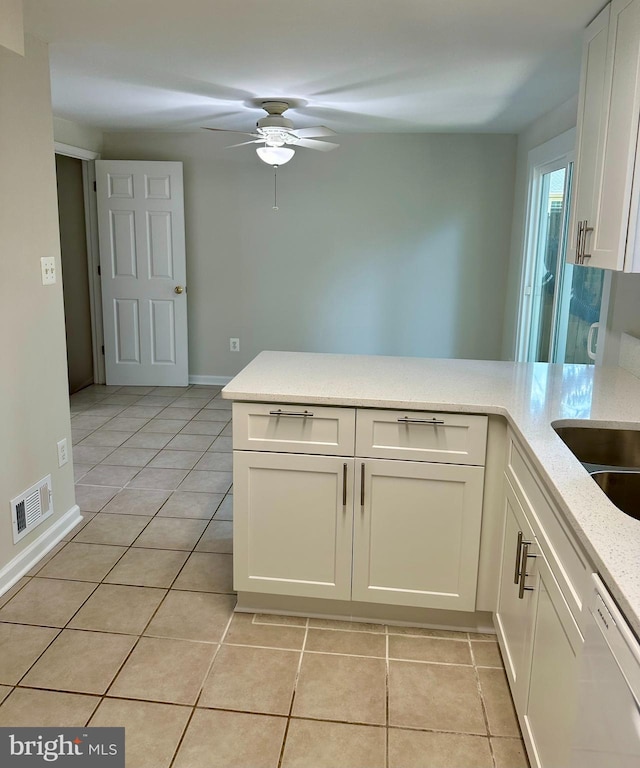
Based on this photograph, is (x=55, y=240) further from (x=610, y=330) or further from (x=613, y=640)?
(x=613, y=640)

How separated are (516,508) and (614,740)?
3.20 ft

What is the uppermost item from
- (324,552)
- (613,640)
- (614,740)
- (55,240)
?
(55,240)

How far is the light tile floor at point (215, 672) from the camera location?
1896mm

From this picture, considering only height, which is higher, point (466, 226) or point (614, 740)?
point (466, 226)

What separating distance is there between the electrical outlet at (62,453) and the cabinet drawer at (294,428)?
1.23 meters

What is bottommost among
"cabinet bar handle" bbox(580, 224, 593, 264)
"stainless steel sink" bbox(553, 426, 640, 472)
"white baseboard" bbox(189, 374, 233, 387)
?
"white baseboard" bbox(189, 374, 233, 387)

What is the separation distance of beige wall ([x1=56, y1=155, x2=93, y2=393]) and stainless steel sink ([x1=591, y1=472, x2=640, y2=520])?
520 cm

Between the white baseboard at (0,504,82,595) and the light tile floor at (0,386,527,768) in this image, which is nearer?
the light tile floor at (0,386,527,768)

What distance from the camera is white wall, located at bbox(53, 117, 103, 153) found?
518cm

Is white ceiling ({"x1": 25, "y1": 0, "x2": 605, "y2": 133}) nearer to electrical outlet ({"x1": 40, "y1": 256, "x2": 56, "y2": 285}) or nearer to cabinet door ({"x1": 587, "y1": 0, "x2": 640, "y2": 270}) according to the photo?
cabinet door ({"x1": 587, "y1": 0, "x2": 640, "y2": 270})

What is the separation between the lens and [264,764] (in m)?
1.83

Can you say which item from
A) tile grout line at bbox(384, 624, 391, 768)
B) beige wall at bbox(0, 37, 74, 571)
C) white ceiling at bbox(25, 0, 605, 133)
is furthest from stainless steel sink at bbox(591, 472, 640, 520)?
beige wall at bbox(0, 37, 74, 571)

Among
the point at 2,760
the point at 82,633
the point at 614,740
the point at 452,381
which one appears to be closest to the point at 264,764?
the point at 2,760

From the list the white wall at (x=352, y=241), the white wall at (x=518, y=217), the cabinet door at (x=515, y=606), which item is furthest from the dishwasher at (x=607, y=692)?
the white wall at (x=352, y=241)
